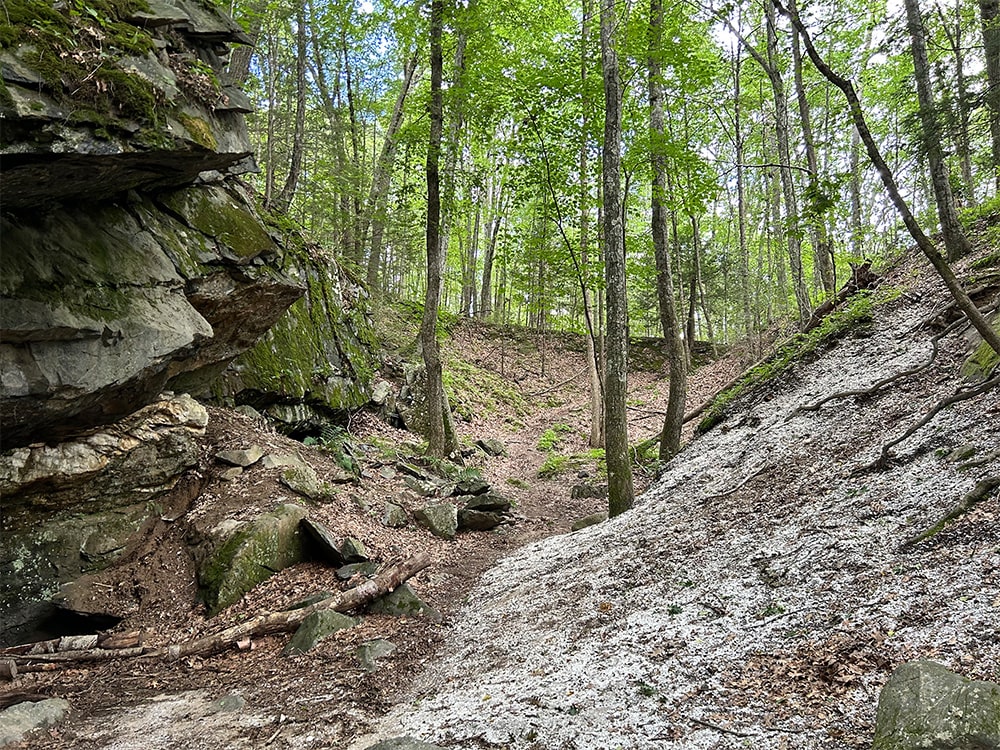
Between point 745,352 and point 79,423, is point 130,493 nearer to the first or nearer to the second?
point 79,423

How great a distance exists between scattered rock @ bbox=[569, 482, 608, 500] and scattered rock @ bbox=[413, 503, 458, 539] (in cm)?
341

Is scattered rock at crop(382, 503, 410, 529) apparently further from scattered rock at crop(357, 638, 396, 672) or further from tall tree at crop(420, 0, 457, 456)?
scattered rock at crop(357, 638, 396, 672)

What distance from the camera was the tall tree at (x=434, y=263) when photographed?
10977mm

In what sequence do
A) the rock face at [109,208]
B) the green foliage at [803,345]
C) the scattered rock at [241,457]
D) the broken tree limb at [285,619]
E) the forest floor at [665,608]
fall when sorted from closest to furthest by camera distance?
the forest floor at [665,608] < the rock face at [109,208] < the broken tree limb at [285,619] < the scattered rock at [241,457] < the green foliage at [803,345]

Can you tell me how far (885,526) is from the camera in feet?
13.3

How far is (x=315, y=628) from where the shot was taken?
18.3 feet

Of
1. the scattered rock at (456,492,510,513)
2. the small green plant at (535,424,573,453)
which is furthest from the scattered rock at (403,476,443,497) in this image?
the small green plant at (535,424,573,453)

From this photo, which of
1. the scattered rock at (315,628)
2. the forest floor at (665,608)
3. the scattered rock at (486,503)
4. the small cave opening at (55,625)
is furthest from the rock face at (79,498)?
the scattered rock at (486,503)

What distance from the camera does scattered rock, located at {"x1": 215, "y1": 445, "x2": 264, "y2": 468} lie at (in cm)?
761

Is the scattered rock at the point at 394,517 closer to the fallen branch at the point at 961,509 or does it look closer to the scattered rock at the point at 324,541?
the scattered rock at the point at 324,541

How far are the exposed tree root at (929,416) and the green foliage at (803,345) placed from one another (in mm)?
4544

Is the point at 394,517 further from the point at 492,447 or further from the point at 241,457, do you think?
the point at 492,447

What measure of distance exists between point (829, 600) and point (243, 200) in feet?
29.9

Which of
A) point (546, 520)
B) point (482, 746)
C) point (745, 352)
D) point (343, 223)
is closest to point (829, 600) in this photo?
point (482, 746)
